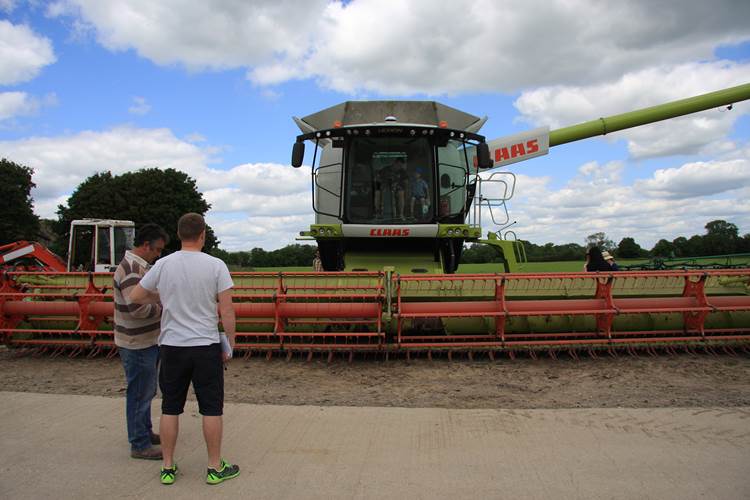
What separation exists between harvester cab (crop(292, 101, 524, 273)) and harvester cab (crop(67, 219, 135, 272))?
Result: 1070cm

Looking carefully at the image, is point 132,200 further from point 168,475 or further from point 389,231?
point 168,475

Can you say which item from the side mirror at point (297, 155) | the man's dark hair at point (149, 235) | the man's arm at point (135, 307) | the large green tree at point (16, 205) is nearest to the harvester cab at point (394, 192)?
the side mirror at point (297, 155)

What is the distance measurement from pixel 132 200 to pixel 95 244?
2197 centimetres

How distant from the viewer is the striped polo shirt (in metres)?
3.64

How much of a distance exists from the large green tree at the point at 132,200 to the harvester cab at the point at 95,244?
739 inches

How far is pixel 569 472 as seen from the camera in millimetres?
3355

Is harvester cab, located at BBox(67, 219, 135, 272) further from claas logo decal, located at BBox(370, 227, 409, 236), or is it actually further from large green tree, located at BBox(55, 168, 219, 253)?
large green tree, located at BBox(55, 168, 219, 253)

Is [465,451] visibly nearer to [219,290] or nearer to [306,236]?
[219,290]

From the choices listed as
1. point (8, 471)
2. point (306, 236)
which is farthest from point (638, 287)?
point (8, 471)

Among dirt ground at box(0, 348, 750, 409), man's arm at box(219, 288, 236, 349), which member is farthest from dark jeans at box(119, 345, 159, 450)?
dirt ground at box(0, 348, 750, 409)

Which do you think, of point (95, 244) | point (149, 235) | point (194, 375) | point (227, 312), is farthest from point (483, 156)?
point (95, 244)

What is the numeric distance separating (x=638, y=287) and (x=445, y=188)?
3052mm

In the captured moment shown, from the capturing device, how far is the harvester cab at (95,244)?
16.1m

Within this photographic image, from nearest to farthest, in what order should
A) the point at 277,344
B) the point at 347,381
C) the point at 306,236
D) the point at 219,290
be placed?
the point at 219,290 → the point at 347,381 → the point at 277,344 → the point at 306,236
